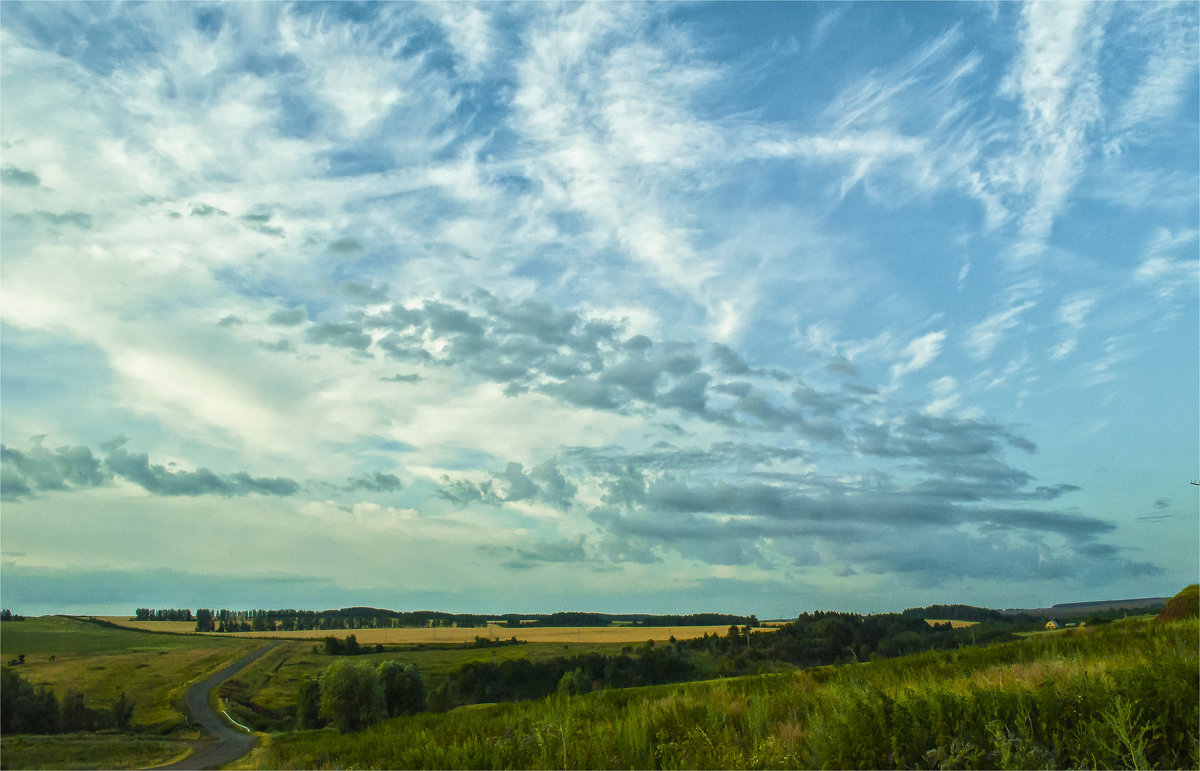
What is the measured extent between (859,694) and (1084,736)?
2.17 meters

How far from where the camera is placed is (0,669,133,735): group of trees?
138500 mm

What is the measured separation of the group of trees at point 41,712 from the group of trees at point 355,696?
5165cm

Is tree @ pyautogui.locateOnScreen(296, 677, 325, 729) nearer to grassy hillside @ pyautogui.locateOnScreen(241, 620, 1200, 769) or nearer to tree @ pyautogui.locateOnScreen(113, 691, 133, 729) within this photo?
tree @ pyautogui.locateOnScreen(113, 691, 133, 729)

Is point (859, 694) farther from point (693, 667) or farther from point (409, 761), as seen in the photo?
point (693, 667)

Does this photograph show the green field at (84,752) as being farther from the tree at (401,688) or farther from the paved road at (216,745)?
the tree at (401,688)

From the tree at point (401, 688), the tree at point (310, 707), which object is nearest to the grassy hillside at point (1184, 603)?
the tree at point (401, 688)

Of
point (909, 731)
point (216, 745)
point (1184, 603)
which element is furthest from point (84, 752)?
point (909, 731)

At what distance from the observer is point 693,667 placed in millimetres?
197625

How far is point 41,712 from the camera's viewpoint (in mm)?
148250

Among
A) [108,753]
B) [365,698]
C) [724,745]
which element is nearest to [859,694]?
[724,745]

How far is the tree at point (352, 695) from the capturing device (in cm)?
13988

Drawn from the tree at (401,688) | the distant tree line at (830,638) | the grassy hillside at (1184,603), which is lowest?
the tree at (401,688)

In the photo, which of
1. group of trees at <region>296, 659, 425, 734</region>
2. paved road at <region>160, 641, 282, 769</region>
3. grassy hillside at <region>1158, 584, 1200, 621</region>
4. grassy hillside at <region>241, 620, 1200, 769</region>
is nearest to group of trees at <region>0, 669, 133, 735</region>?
paved road at <region>160, 641, 282, 769</region>

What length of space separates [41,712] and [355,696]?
71.3 m
